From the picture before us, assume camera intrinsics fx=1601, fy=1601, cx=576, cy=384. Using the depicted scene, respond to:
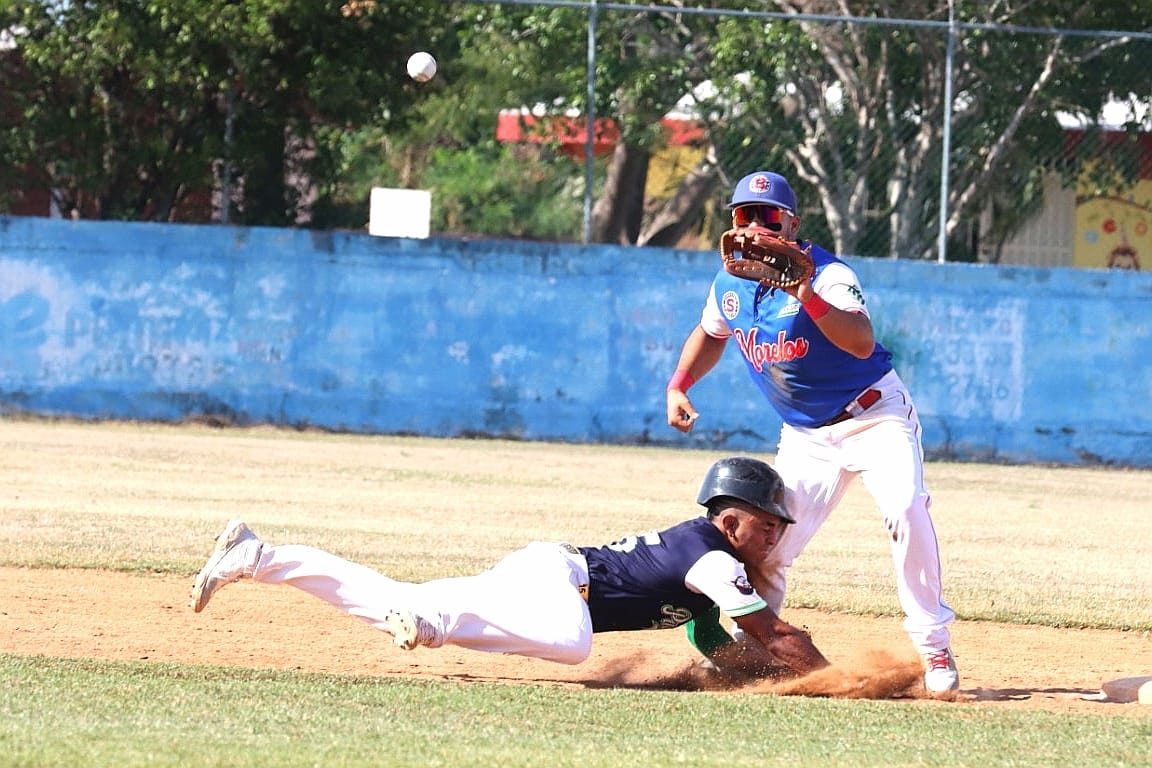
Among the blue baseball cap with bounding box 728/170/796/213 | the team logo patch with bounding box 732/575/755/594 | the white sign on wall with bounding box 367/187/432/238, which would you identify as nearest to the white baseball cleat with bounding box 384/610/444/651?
the team logo patch with bounding box 732/575/755/594

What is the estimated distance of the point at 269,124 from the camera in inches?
676

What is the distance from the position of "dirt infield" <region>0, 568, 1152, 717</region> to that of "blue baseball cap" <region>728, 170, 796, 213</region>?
1.65m

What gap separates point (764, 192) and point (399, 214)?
11.1 metres

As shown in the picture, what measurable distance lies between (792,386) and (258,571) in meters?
2.03

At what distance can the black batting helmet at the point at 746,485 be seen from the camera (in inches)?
217

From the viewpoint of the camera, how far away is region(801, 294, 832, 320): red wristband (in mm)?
5406

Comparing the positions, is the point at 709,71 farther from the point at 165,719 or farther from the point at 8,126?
the point at 165,719

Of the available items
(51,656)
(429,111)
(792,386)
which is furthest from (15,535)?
(429,111)

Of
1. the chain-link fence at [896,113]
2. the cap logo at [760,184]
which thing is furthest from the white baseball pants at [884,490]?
the chain-link fence at [896,113]

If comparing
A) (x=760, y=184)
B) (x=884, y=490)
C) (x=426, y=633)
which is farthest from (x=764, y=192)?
(x=426, y=633)

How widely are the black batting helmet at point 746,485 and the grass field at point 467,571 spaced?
66 cm

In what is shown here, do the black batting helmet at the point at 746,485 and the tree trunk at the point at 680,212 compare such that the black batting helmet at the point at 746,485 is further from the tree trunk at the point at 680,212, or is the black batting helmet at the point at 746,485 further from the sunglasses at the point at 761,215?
the tree trunk at the point at 680,212

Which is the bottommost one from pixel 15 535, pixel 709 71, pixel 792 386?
pixel 15 535

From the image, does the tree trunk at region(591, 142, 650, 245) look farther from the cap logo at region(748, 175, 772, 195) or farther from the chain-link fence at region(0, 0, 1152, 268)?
the cap logo at region(748, 175, 772, 195)
